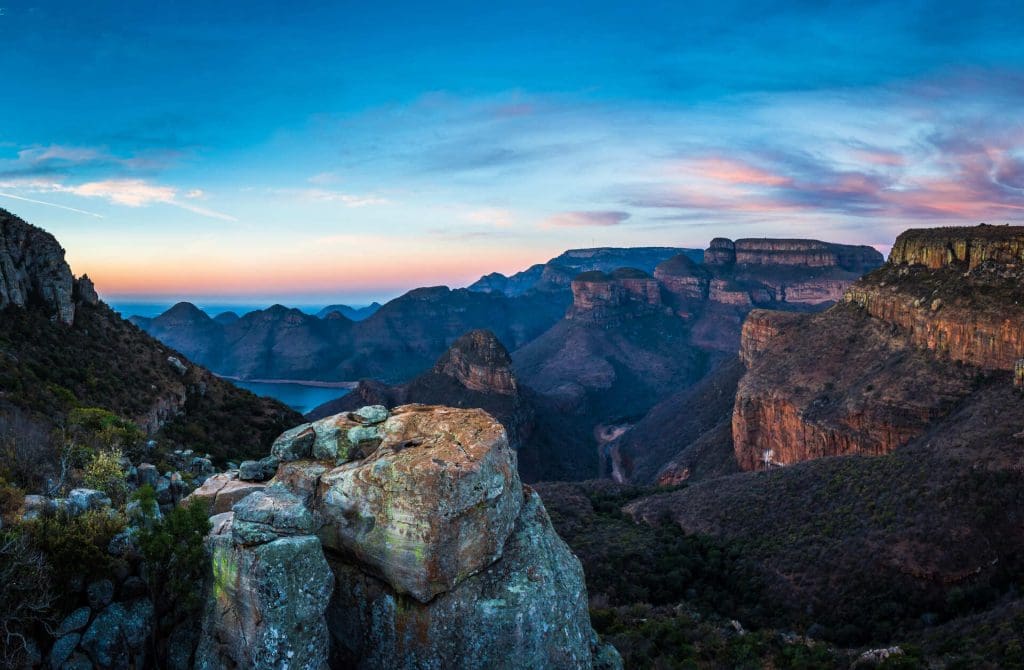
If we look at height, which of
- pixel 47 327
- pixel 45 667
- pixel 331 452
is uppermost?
pixel 47 327

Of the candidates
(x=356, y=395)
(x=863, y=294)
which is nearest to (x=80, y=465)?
(x=863, y=294)

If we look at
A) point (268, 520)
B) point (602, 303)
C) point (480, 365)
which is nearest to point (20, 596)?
point (268, 520)

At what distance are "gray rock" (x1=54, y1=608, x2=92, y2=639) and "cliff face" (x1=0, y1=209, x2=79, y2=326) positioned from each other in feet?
110

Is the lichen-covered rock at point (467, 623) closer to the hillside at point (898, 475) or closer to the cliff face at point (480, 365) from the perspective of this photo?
the hillside at point (898, 475)

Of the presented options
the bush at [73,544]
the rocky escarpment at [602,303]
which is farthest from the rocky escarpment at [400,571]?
the rocky escarpment at [602,303]

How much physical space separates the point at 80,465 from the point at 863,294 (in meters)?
75.2

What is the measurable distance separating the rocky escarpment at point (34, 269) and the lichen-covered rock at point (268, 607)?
113 feet

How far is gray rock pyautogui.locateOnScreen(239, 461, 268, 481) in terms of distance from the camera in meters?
15.3

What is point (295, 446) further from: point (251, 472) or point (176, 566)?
point (176, 566)

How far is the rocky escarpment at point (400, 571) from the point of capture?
1080cm

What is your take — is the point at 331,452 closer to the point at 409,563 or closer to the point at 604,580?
the point at 409,563

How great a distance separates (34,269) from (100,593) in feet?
119

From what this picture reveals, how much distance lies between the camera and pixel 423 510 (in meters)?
11.8

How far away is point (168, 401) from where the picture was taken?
120ft
